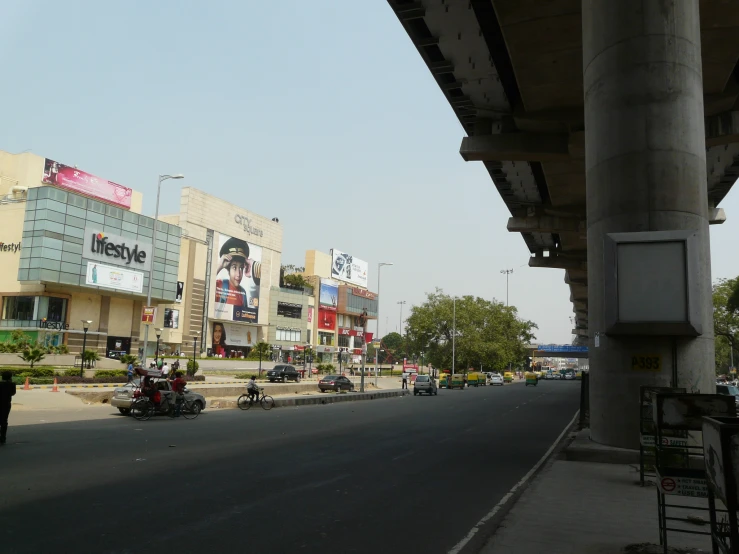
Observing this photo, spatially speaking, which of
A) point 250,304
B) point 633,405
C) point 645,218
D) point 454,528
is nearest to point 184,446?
point 454,528

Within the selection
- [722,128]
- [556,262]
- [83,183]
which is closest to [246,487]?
[722,128]

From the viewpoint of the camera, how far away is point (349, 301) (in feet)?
486

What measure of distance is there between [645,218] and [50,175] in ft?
280

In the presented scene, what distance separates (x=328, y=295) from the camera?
14450cm

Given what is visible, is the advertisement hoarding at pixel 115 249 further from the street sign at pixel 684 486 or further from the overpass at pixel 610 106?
the street sign at pixel 684 486

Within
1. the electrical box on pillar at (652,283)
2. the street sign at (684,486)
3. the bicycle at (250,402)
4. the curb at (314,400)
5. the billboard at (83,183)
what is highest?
the billboard at (83,183)

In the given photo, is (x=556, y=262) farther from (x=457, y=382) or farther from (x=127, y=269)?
(x=127, y=269)

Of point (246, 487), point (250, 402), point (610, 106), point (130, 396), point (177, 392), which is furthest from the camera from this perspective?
point (250, 402)

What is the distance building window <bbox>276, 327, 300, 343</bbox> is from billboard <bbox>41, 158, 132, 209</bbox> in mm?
47627

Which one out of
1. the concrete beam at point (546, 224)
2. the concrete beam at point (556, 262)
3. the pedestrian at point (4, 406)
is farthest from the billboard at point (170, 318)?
the pedestrian at point (4, 406)

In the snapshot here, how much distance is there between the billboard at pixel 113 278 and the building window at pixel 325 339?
65.1m

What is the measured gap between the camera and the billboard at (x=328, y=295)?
14250 cm

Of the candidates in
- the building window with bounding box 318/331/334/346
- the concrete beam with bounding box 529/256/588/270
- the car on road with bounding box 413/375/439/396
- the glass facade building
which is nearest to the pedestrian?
the car on road with bounding box 413/375/439/396

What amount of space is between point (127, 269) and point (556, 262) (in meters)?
57.4
